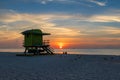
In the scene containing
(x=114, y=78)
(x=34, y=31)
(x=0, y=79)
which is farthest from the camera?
(x=34, y=31)

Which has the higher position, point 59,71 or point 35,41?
point 35,41

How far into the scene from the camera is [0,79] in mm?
17078

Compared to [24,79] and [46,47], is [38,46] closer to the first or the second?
[46,47]

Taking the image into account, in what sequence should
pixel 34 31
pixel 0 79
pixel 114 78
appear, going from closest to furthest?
1. pixel 0 79
2. pixel 114 78
3. pixel 34 31

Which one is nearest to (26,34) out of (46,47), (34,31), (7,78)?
(34,31)

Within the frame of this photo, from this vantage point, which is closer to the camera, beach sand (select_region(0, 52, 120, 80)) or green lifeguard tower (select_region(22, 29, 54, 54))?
beach sand (select_region(0, 52, 120, 80))

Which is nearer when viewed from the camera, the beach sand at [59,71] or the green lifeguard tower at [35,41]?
the beach sand at [59,71]

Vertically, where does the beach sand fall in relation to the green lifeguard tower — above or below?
below

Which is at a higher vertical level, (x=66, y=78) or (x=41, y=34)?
(x=41, y=34)

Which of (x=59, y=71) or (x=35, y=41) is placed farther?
(x=35, y=41)

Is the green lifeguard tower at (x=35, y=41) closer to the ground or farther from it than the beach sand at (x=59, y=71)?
farther from it

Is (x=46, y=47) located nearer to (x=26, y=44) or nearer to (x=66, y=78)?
(x=26, y=44)

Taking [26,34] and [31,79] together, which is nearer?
[31,79]

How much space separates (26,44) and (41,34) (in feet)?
11.0
